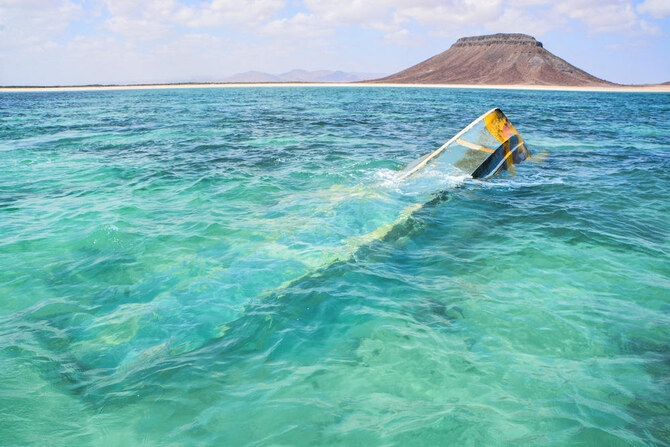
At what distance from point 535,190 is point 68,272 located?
31.6 ft

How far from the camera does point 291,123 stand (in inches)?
909

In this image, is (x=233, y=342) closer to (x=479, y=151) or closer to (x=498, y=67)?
(x=479, y=151)

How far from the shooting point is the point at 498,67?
522 feet

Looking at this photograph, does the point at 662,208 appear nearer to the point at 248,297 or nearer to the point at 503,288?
the point at 503,288

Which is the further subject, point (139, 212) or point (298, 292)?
point (139, 212)

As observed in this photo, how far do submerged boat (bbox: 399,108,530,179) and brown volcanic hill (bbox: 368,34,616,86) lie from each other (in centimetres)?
15072

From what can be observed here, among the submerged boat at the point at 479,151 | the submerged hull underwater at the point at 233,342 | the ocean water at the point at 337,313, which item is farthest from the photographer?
the submerged boat at the point at 479,151

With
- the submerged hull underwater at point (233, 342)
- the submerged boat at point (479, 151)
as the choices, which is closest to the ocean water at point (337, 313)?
the submerged hull underwater at point (233, 342)

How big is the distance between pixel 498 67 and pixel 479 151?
575 ft

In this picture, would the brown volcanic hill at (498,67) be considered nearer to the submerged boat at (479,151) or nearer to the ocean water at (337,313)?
the submerged boat at (479,151)

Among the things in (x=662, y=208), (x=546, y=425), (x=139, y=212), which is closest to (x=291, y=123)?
(x=139, y=212)

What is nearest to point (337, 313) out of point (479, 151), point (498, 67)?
point (479, 151)

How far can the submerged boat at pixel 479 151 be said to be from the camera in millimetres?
9820

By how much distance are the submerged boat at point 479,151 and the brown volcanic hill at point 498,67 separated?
15072cm
